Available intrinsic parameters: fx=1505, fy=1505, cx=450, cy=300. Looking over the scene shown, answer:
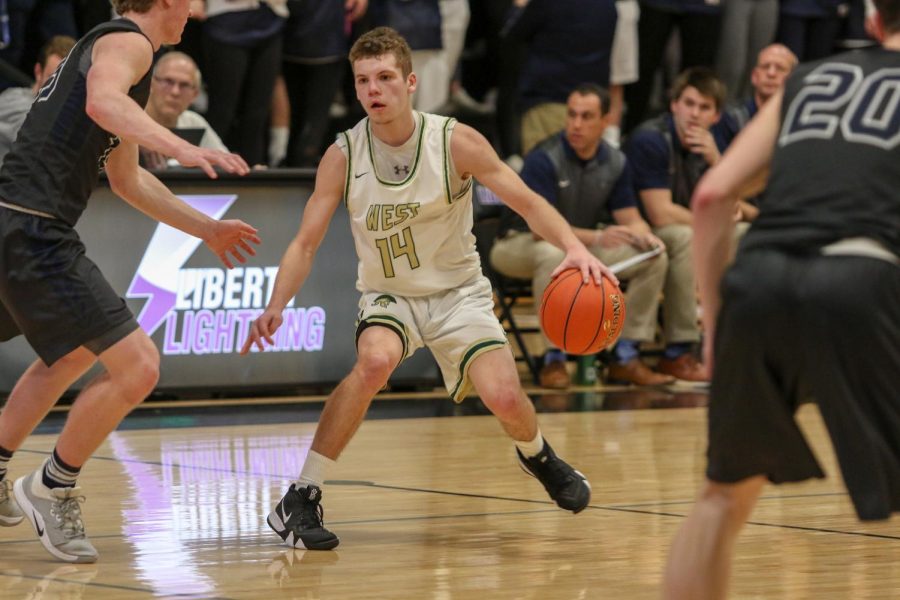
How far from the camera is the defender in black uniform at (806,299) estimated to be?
2973mm

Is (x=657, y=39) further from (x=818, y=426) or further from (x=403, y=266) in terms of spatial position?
(x=403, y=266)

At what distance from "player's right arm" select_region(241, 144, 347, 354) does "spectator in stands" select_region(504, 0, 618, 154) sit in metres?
5.12

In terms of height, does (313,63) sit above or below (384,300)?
below

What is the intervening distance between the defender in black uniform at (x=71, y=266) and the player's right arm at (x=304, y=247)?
0.49 m

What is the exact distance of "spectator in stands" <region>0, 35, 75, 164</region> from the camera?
7879mm

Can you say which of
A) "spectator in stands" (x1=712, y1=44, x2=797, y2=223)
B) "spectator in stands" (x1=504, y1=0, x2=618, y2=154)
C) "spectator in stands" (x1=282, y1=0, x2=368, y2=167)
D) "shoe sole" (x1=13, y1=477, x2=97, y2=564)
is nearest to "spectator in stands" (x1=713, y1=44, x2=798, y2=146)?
"spectator in stands" (x1=712, y1=44, x2=797, y2=223)

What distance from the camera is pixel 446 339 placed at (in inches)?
213

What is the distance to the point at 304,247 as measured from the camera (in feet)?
17.2

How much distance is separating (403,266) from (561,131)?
4390 millimetres

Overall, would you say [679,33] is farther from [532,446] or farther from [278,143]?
[532,446]

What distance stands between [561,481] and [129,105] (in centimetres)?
204

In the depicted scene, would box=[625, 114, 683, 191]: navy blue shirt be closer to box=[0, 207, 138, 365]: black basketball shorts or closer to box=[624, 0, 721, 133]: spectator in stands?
box=[624, 0, 721, 133]: spectator in stands

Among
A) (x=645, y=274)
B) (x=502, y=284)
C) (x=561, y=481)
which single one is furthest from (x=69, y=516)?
(x=645, y=274)

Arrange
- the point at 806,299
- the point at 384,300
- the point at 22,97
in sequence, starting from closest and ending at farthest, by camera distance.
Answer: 1. the point at 806,299
2. the point at 384,300
3. the point at 22,97
